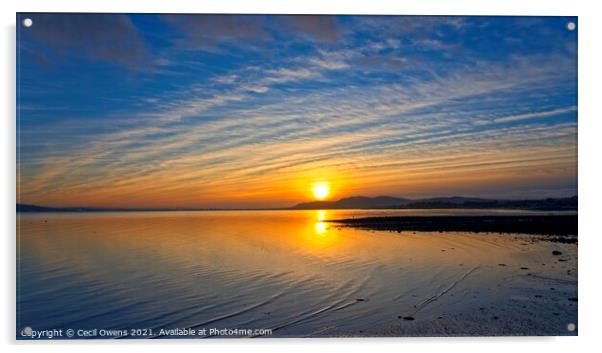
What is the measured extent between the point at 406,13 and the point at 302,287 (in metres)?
3.54

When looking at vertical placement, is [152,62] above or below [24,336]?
above

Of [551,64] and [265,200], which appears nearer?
[551,64]

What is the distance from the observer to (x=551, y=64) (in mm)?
5238

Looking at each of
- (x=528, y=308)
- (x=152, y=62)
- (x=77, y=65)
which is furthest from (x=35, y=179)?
(x=528, y=308)

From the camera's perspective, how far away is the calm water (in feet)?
16.5

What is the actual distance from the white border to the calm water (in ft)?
0.40

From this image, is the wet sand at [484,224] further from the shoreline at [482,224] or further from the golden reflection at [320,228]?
the golden reflection at [320,228]

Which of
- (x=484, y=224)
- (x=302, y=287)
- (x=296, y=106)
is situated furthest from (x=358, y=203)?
(x=484, y=224)

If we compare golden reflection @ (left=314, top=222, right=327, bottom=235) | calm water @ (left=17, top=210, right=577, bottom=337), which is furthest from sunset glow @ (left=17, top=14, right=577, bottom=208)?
golden reflection @ (left=314, top=222, right=327, bottom=235)

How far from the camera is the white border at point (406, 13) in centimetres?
482

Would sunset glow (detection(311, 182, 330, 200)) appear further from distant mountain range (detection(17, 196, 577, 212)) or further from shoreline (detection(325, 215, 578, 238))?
shoreline (detection(325, 215, 578, 238))

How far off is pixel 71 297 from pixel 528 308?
5.35 metres
